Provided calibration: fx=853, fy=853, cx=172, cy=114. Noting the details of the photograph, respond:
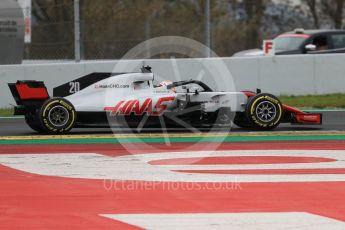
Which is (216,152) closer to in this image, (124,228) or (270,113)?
(270,113)

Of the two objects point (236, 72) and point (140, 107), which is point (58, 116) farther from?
point (236, 72)

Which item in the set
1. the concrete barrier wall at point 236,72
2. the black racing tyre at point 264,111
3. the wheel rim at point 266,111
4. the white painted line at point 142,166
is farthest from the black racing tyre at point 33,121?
the concrete barrier wall at point 236,72

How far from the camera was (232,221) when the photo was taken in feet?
22.4

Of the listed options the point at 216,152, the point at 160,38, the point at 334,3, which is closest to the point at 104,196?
the point at 216,152

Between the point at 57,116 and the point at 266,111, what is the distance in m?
3.31

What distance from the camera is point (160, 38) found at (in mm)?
25109

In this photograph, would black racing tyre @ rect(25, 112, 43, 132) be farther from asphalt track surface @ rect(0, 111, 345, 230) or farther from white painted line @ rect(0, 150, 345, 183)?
white painted line @ rect(0, 150, 345, 183)

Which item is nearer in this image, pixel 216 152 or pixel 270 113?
pixel 216 152

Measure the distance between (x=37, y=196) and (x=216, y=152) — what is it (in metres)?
3.95

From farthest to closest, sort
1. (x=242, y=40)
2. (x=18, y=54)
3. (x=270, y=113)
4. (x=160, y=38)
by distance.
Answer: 1. (x=242, y=40)
2. (x=160, y=38)
3. (x=18, y=54)
4. (x=270, y=113)

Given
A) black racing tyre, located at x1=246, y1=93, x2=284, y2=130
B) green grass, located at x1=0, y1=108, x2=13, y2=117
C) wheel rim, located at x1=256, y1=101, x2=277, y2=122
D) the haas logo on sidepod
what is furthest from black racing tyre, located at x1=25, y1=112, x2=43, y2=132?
green grass, located at x1=0, y1=108, x2=13, y2=117

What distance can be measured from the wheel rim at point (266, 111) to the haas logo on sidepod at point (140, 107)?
1.44 m

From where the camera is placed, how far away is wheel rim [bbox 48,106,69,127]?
12.9 m

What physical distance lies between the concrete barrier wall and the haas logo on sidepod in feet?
16.7
